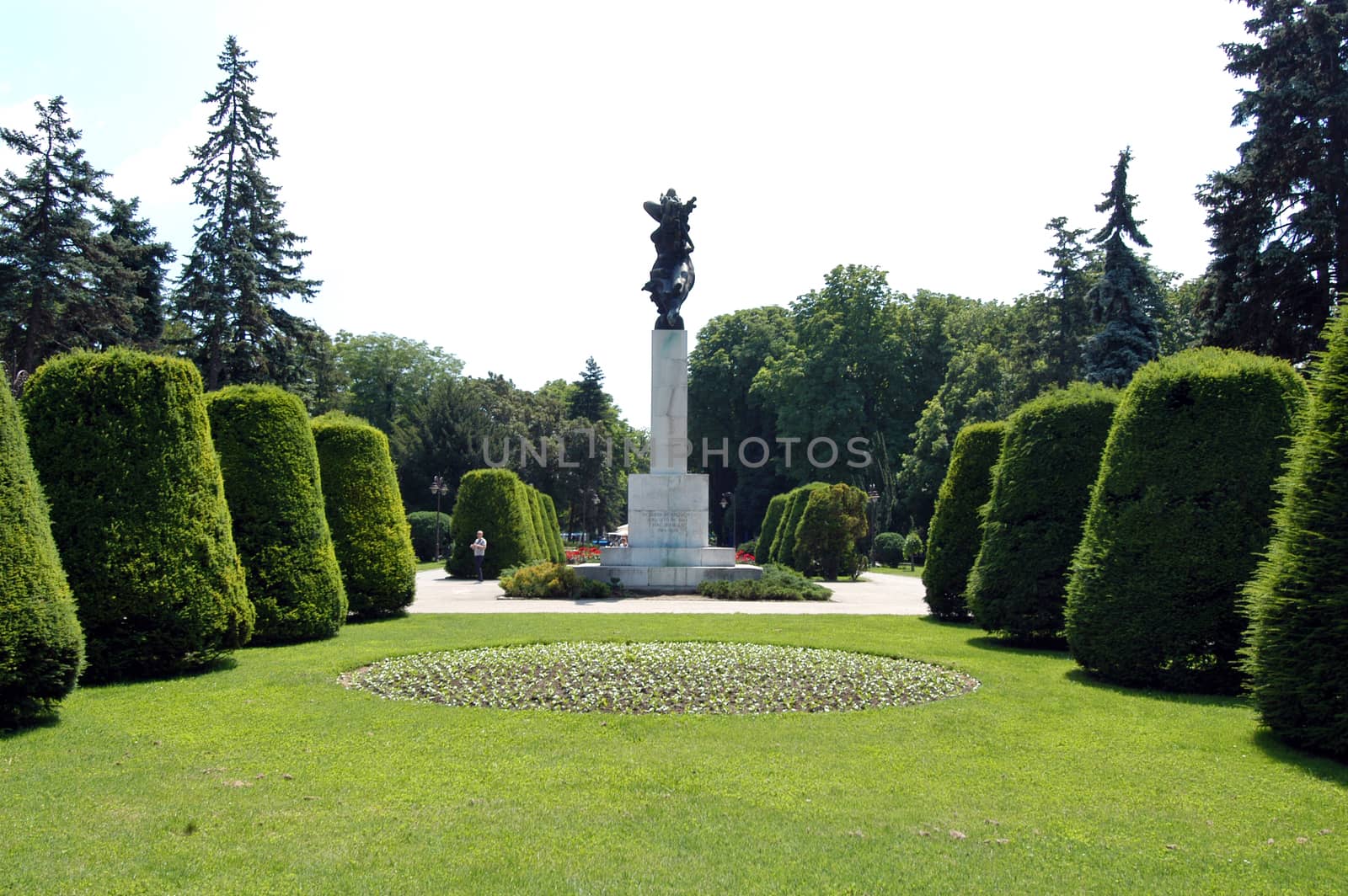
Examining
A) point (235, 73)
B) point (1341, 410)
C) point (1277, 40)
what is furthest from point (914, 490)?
point (1341, 410)

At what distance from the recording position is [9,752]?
6.61m

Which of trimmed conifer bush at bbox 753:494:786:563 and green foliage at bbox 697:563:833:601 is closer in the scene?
green foliage at bbox 697:563:833:601

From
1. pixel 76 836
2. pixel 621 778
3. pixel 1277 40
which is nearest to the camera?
pixel 76 836

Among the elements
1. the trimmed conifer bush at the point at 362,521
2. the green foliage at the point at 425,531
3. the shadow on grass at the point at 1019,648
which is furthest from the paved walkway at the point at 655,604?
the green foliage at the point at 425,531

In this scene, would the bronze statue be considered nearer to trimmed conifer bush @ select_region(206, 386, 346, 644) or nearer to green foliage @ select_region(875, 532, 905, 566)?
trimmed conifer bush @ select_region(206, 386, 346, 644)

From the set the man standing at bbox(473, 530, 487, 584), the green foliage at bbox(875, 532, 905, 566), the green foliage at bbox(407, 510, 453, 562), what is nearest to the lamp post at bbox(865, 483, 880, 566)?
the green foliage at bbox(875, 532, 905, 566)

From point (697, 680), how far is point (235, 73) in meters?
32.8

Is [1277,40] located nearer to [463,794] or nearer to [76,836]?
[463,794]

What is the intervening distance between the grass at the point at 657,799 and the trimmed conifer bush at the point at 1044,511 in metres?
3.72

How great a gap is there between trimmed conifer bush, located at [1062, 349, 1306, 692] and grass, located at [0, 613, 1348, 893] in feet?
2.57

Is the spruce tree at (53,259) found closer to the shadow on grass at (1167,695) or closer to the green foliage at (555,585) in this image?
the green foliage at (555,585)

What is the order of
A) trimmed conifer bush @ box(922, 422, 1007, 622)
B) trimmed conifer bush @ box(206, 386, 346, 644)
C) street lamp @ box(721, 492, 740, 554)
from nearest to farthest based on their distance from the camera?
trimmed conifer bush @ box(206, 386, 346, 644) → trimmed conifer bush @ box(922, 422, 1007, 622) → street lamp @ box(721, 492, 740, 554)

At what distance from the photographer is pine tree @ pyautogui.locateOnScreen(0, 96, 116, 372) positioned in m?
26.5

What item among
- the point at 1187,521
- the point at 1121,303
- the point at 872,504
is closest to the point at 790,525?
the point at 872,504
